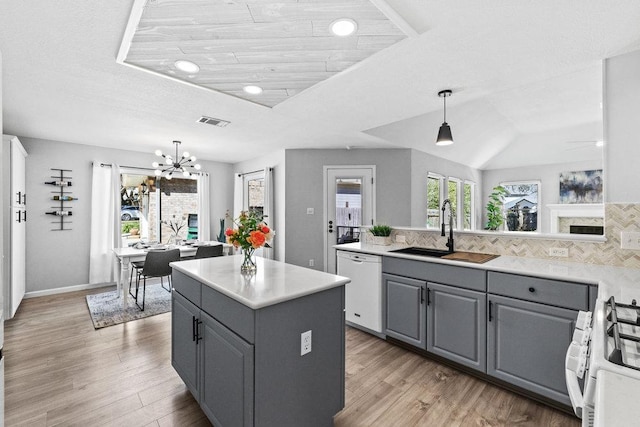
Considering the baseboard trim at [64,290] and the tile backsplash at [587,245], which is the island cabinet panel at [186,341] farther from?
the baseboard trim at [64,290]

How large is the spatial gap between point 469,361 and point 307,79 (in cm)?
263

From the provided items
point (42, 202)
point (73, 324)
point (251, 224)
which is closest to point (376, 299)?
point (251, 224)

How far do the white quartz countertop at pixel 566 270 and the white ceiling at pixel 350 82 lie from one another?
1515 millimetres

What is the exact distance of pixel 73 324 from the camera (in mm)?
3355

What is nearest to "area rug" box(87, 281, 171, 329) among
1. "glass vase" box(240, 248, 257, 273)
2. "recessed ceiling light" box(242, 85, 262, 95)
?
"glass vase" box(240, 248, 257, 273)

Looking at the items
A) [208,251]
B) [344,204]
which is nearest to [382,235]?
[344,204]

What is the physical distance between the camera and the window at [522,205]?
756 centimetres

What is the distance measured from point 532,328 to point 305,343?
1567 mm

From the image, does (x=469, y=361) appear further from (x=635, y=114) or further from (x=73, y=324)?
(x=73, y=324)

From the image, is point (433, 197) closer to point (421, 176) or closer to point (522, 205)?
point (421, 176)

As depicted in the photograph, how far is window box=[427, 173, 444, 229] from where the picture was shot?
19.0ft

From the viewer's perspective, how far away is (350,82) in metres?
2.51

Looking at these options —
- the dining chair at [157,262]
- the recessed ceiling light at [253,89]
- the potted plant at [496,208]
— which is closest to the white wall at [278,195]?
the dining chair at [157,262]

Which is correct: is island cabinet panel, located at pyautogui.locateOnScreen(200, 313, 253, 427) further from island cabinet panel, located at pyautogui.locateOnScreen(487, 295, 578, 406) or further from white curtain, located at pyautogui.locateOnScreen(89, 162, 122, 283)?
white curtain, located at pyautogui.locateOnScreen(89, 162, 122, 283)
